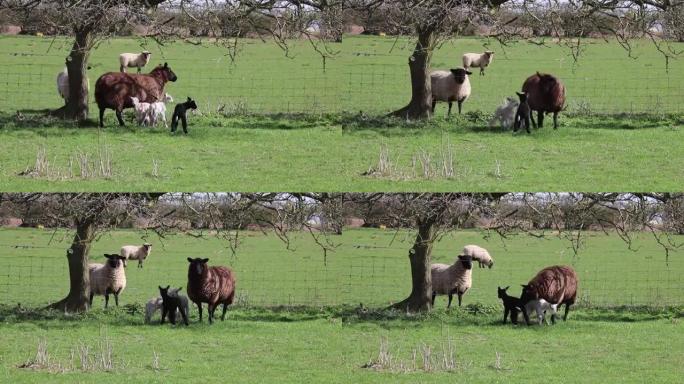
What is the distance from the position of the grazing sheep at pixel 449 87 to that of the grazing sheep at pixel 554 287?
3.31 metres

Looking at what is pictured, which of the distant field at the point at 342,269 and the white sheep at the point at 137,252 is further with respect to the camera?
the white sheep at the point at 137,252

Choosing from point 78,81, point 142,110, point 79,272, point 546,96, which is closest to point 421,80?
point 546,96

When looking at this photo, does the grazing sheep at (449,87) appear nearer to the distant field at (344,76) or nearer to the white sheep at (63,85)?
the distant field at (344,76)

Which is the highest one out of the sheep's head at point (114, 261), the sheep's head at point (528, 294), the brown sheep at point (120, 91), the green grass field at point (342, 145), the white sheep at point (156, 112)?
the brown sheep at point (120, 91)

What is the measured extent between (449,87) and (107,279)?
6.95 m

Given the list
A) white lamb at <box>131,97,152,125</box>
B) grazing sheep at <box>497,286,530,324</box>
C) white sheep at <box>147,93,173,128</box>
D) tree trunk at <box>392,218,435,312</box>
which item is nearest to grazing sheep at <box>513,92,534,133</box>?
tree trunk at <box>392,218,435,312</box>

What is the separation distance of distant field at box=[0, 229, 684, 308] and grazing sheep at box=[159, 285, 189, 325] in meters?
1.91

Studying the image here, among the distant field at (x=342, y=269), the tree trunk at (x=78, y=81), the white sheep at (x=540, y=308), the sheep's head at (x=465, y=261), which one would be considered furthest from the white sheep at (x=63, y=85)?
the white sheep at (x=540, y=308)

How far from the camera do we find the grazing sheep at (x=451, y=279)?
2103 centimetres

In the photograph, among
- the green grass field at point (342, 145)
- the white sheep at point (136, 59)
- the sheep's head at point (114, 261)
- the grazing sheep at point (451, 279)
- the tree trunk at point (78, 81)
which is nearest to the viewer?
the green grass field at point (342, 145)

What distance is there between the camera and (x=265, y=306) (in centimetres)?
2123

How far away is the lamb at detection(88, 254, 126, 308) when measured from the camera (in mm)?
21578

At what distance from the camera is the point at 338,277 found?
2314 cm

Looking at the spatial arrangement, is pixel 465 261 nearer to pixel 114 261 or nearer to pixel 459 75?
pixel 459 75
